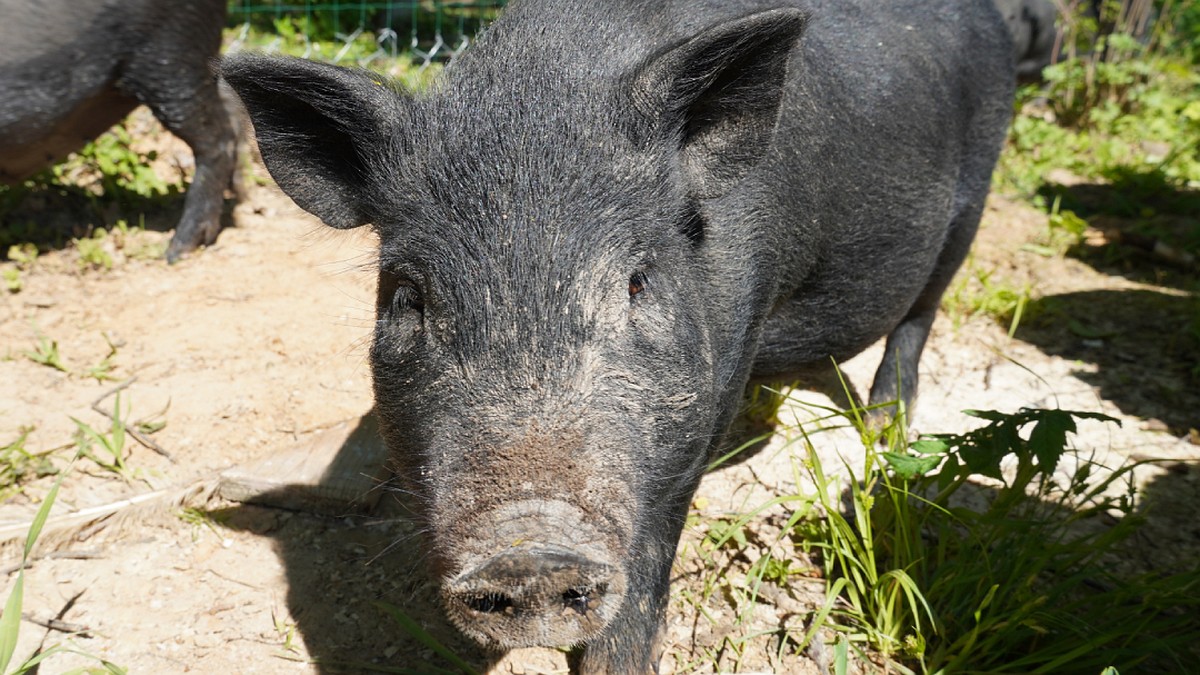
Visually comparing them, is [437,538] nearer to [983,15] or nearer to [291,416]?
[291,416]

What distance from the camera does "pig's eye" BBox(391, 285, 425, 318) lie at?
226 centimetres

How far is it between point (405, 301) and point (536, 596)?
863 mm

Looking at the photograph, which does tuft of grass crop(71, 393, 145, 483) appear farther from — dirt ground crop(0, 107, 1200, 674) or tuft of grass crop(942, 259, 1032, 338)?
tuft of grass crop(942, 259, 1032, 338)

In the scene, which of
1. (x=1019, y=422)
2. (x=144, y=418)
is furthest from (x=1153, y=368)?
(x=144, y=418)

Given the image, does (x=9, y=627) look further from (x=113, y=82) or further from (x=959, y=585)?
(x=113, y=82)

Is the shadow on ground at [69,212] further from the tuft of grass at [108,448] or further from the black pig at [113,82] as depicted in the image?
the tuft of grass at [108,448]

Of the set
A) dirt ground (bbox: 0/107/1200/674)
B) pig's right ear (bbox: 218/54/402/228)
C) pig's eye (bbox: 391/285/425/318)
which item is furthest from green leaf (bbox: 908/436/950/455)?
pig's right ear (bbox: 218/54/402/228)

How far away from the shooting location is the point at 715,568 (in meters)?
3.32

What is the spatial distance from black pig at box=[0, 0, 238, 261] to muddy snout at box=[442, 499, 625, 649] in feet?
15.0

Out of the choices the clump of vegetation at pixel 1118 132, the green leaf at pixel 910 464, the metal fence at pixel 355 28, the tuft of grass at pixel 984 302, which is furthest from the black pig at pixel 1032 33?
the green leaf at pixel 910 464

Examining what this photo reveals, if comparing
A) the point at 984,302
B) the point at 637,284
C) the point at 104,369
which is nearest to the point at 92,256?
the point at 104,369

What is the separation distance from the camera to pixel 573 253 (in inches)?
81.3

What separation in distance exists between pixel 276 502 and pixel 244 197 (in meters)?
3.59

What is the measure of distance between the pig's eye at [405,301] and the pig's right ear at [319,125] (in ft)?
0.97
